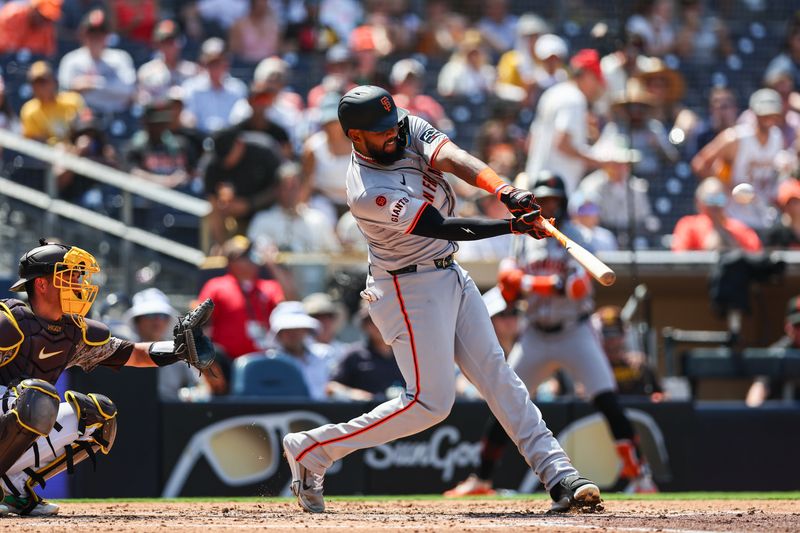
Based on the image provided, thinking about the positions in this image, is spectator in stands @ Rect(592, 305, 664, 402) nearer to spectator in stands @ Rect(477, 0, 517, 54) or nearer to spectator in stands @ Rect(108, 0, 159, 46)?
spectator in stands @ Rect(477, 0, 517, 54)

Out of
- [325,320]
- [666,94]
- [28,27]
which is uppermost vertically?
[28,27]

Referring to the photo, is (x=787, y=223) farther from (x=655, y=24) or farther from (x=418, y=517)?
(x=418, y=517)

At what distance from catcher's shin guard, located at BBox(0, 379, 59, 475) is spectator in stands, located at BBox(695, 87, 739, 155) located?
391 inches

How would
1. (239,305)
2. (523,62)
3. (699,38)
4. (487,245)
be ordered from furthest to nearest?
(699,38) → (523,62) → (487,245) → (239,305)

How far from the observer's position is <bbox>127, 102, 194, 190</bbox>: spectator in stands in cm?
1219

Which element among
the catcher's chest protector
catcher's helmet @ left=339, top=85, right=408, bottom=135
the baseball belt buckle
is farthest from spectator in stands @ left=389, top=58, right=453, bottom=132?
the catcher's chest protector

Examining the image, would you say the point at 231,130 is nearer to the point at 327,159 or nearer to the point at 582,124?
the point at 327,159

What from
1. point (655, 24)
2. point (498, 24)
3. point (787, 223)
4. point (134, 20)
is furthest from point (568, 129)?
point (134, 20)

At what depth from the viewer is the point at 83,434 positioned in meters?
6.04

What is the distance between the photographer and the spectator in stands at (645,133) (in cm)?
1338

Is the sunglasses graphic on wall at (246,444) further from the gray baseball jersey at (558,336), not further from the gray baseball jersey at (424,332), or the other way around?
the gray baseball jersey at (424,332)

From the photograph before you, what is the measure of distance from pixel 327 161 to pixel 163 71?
89.5 inches

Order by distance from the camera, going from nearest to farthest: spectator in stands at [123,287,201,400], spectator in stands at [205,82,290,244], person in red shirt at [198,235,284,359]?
spectator in stands at [123,287,201,400] < person in red shirt at [198,235,284,359] < spectator in stands at [205,82,290,244]

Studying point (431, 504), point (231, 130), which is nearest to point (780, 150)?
point (231, 130)
